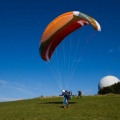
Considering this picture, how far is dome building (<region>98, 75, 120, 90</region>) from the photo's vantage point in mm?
87625

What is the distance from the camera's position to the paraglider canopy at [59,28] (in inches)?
1155

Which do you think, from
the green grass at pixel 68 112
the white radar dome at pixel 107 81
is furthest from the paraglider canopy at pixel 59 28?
the white radar dome at pixel 107 81

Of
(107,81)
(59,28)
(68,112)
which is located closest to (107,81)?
(107,81)

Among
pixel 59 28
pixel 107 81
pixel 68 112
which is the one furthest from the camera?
pixel 107 81

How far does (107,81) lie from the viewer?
289ft

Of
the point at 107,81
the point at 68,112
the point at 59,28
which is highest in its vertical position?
the point at 107,81

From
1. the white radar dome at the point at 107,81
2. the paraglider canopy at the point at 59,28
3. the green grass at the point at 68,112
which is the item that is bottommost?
the green grass at the point at 68,112

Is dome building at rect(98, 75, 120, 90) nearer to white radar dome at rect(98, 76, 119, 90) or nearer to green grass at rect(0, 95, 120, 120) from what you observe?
white radar dome at rect(98, 76, 119, 90)

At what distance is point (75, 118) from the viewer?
929 inches

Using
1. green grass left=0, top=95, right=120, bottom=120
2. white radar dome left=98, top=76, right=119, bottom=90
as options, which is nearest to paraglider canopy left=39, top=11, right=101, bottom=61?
green grass left=0, top=95, right=120, bottom=120

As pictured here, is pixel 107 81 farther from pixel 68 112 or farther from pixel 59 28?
pixel 68 112

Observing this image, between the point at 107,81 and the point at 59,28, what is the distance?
60.0 m

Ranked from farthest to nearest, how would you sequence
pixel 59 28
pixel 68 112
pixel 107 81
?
pixel 107 81 < pixel 59 28 < pixel 68 112

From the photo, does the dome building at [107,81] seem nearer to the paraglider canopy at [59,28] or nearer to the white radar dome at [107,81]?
the white radar dome at [107,81]
